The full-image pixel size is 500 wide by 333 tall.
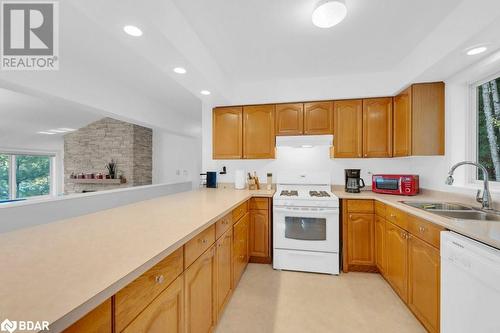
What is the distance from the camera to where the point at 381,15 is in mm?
1670

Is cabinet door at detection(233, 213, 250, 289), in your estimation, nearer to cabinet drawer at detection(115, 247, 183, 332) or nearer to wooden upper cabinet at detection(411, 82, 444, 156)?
cabinet drawer at detection(115, 247, 183, 332)

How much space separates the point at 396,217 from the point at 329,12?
1824 millimetres

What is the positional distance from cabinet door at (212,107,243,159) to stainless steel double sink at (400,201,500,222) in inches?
80.4

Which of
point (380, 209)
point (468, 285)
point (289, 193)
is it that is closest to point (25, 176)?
point (289, 193)

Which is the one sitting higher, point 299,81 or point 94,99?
point 299,81

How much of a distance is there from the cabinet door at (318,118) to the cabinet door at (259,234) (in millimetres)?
1245

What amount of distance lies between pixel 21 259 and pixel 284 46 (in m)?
2.36

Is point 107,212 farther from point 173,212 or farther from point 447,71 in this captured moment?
point 447,71

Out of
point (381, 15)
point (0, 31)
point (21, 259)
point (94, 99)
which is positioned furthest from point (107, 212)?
point (381, 15)

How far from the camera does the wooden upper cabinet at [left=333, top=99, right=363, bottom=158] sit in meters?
2.74

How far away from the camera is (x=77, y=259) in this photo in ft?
2.57

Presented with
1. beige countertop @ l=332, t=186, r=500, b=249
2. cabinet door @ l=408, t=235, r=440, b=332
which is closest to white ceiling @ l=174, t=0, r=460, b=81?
beige countertop @ l=332, t=186, r=500, b=249

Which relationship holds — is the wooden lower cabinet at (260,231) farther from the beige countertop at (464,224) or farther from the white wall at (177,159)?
the white wall at (177,159)

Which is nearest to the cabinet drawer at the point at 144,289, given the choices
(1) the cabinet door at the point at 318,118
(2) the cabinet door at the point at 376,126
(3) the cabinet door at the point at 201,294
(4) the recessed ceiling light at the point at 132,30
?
(3) the cabinet door at the point at 201,294
